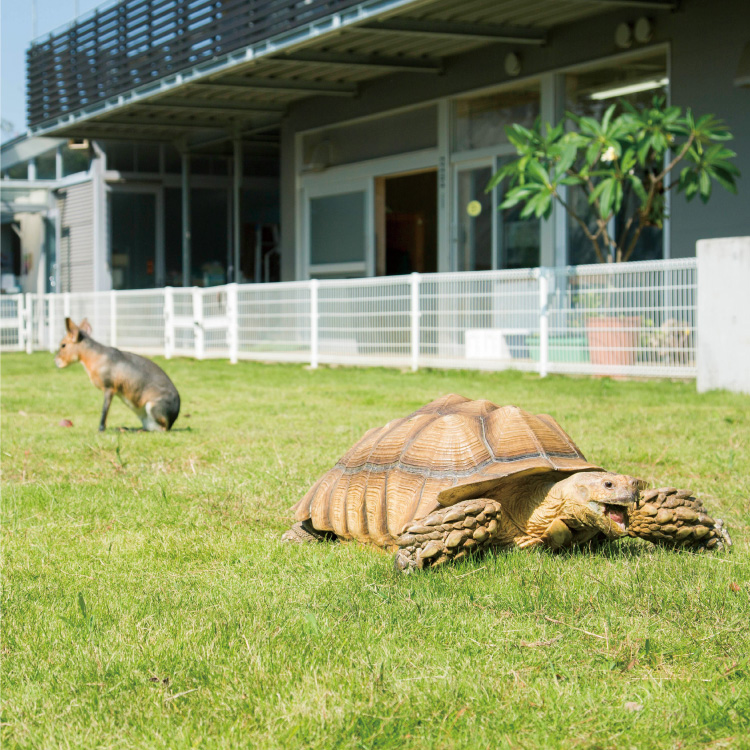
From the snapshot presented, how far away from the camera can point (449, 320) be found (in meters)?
13.8

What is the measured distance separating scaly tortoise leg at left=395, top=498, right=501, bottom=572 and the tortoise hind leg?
66 centimetres

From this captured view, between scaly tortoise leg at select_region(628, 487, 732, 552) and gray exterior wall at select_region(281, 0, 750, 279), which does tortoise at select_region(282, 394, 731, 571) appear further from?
gray exterior wall at select_region(281, 0, 750, 279)

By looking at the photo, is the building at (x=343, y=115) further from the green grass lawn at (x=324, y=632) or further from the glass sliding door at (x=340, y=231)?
the green grass lawn at (x=324, y=632)

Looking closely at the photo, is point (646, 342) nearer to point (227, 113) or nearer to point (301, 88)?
point (301, 88)

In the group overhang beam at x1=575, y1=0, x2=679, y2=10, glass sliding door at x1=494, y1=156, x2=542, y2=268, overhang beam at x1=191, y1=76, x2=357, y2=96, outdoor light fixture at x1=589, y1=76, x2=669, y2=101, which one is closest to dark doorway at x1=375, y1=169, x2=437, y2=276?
overhang beam at x1=191, y1=76, x2=357, y2=96

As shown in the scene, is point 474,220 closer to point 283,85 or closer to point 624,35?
point 624,35

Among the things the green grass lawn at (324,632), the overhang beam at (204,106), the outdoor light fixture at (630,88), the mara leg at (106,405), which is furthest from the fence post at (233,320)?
the green grass lawn at (324,632)

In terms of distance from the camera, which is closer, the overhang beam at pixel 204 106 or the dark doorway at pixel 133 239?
the overhang beam at pixel 204 106

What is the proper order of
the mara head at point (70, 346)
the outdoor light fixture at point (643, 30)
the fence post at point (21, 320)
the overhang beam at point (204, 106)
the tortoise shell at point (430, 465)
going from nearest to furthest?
the tortoise shell at point (430, 465) → the mara head at point (70, 346) → the outdoor light fixture at point (643, 30) → the overhang beam at point (204, 106) → the fence post at point (21, 320)

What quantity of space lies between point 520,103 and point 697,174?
4517 mm

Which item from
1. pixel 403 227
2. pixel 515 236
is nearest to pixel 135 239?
pixel 403 227

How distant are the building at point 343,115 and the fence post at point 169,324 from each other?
2.88 meters

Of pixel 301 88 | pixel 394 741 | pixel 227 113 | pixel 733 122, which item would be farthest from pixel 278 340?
pixel 394 741

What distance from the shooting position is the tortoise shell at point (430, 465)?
3674 millimetres
